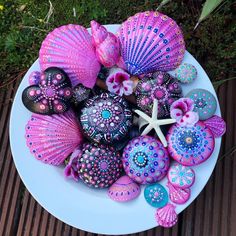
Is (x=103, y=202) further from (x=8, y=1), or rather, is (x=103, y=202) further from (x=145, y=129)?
(x=8, y=1)

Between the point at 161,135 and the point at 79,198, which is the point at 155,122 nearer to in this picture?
the point at 161,135

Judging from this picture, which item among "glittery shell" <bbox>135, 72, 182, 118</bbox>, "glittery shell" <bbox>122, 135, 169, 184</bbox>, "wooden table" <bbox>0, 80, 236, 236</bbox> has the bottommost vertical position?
"wooden table" <bbox>0, 80, 236, 236</bbox>

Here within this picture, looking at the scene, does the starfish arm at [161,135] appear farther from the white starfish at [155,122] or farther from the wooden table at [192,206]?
the wooden table at [192,206]

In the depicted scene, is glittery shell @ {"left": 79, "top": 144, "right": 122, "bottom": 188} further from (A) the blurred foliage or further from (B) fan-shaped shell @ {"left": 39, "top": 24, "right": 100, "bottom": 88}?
(A) the blurred foliage

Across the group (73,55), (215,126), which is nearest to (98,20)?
(73,55)

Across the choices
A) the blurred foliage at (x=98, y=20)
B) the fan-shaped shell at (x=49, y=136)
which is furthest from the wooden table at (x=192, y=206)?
the fan-shaped shell at (x=49, y=136)

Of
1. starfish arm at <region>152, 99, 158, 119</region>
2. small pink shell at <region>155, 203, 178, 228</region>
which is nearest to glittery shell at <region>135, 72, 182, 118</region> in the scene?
starfish arm at <region>152, 99, 158, 119</region>
